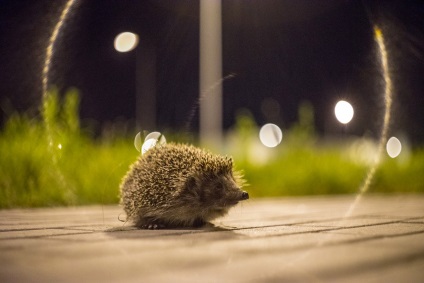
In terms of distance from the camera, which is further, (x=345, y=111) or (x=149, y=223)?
(x=345, y=111)

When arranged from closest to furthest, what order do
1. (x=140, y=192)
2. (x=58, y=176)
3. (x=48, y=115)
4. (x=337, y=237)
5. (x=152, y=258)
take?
(x=152, y=258)
(x=337, y=237)
(x=140, y=192)
(x=58, y=176)
(x=48, y=115)

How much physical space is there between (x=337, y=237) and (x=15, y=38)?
9102 millimetres

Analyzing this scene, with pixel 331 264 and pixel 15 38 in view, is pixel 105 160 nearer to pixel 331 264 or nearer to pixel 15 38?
pixel 15 38

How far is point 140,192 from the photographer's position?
650 centimetres

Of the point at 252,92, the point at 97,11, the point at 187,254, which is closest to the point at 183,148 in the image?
the point at 187,254

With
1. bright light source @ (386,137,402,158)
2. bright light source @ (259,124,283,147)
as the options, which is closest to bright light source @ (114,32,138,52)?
bright light source @ (259,124,283,147)

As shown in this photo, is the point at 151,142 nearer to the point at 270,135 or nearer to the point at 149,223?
the point at 149,223

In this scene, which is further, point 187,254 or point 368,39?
point 368,39

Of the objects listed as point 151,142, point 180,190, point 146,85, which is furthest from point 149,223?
point 146,85

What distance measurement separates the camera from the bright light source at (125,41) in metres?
20.4

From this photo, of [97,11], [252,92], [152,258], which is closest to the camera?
[152,258]

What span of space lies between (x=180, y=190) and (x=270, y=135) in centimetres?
1296

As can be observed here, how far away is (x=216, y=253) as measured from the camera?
168 inches

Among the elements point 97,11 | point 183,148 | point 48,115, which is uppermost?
point 97,11
